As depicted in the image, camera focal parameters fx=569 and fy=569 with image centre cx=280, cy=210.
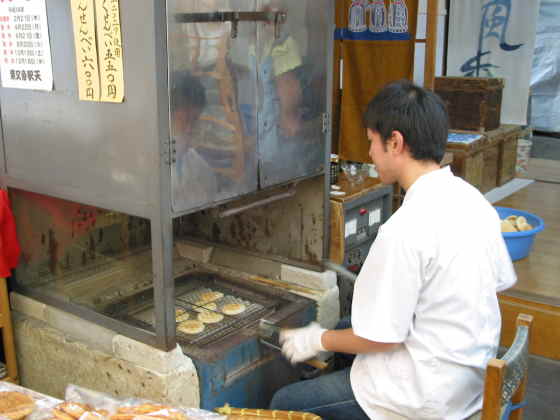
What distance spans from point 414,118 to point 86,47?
1.29 meters

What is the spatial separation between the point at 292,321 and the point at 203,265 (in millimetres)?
826

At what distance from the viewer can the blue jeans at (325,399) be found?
2152 millimetres

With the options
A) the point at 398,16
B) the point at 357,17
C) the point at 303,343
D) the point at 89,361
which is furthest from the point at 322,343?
the point at 357,17

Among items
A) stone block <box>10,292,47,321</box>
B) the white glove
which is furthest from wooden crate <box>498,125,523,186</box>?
stone block <box>10,292,47,321</box>

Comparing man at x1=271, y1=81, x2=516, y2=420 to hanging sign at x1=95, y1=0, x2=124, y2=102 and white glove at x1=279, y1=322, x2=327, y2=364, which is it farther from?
hanging sign at x1=95, y1=0, x2=124, y2=102

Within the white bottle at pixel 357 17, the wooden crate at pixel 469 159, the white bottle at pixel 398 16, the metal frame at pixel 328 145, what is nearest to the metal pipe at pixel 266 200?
the metal frame at pixel 328 145

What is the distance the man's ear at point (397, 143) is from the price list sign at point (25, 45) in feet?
4.73

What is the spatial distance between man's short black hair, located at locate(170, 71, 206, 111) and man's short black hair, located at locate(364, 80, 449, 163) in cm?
71

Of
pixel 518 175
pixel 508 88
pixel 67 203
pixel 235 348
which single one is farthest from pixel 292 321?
pixel 508 88

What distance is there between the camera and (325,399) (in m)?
2.22

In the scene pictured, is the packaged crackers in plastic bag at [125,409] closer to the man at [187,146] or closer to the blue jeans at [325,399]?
the blue jeans at [325,399]

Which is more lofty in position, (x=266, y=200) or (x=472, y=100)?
(x=472, y=100)

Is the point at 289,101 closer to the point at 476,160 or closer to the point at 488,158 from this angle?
the point at 476,160

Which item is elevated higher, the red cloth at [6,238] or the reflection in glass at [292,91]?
the reflection in glass at [292,91]
